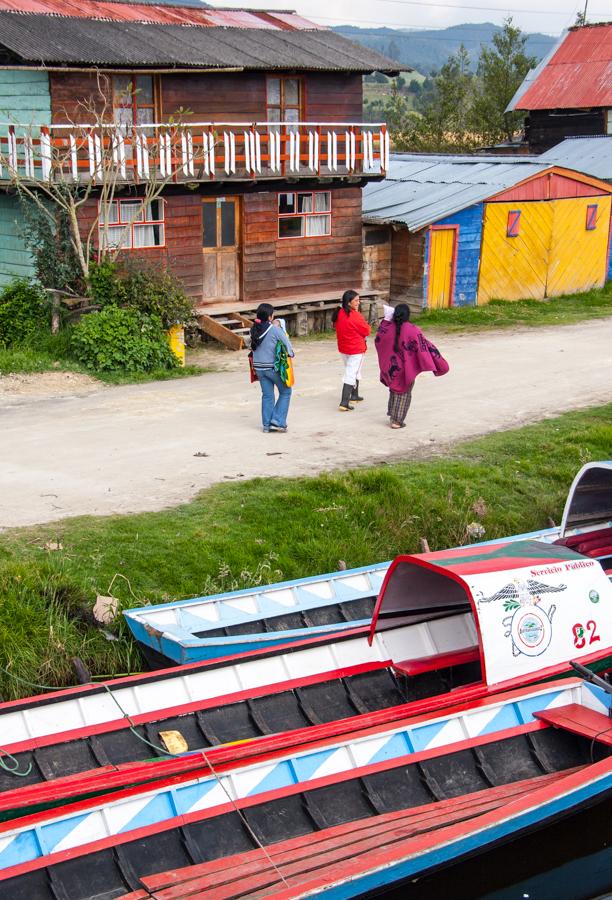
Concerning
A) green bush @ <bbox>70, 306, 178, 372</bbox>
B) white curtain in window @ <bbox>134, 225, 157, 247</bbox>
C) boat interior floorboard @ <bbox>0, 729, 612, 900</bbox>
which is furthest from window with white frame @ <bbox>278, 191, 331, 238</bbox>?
boat interior floorboard @ <bbox>0, 729, 612, 900</bbox>

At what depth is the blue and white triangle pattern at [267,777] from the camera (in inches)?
268

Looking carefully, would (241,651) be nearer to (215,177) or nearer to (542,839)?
(542,839)

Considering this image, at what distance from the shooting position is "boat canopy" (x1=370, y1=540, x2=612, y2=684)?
8.21 meters

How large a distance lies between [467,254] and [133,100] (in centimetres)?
807

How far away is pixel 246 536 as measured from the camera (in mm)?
11180

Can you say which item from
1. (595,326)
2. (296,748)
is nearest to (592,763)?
(296,748)

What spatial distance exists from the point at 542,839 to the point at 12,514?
6058 mm

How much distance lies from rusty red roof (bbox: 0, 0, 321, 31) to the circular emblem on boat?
1602 cm

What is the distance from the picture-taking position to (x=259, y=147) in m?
21.1

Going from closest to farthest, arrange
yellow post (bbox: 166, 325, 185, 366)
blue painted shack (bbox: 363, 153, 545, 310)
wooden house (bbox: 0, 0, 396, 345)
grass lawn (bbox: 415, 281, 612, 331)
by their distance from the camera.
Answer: yellow post (bbox: 166, 325, 185, 366) < wooden house (bbox: 0, 0, 396, 345) < grass lawn (bbox: 415, 281, 612, 331) < blue painted shack (bbox: 363, 153, 545, 310)

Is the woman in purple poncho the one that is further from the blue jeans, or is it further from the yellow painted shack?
the yellow painted shack

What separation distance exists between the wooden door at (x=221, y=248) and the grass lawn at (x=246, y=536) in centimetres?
929

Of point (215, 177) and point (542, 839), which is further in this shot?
point (215, 177)

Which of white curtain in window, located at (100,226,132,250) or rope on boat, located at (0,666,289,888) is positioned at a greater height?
white curtain in window, located at (100,226,132,250)
